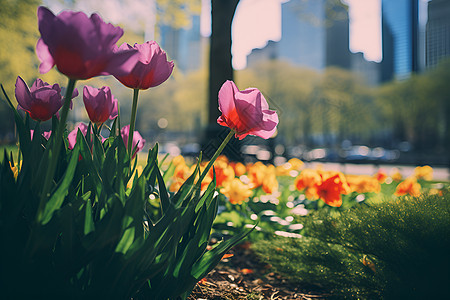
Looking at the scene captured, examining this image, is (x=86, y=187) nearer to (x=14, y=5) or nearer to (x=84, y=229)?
(x=84, y=229)

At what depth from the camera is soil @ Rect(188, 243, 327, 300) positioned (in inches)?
66.2

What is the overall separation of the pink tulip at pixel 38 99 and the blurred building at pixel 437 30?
56.4 meters

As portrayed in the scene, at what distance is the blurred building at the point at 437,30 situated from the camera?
162 ft

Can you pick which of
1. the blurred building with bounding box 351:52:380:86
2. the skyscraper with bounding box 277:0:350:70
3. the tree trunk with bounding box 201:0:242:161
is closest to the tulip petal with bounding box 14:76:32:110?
the tree trunk with bounding box 201:0:242:161

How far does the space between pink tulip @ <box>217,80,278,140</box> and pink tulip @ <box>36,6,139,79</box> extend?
0.43 metres

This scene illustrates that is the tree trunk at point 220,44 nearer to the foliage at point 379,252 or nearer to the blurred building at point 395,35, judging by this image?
the foliage at point 379,252

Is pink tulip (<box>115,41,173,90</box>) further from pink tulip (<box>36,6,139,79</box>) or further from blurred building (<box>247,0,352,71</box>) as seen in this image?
blurred building (<box>247,0,352,71</box>)

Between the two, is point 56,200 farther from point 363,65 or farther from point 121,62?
point 363,65

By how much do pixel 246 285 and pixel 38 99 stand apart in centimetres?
139

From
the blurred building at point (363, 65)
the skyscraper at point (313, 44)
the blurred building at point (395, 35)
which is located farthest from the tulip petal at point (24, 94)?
the blurred building at point (363, 65)

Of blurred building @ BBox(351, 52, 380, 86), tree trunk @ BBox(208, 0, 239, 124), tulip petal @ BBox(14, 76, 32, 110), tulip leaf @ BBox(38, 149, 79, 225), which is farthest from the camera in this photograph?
blurred building @ BBox(351, 52, 380, 86)

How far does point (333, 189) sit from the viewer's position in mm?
2398

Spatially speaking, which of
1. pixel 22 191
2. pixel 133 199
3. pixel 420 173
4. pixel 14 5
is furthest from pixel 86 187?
pixel 14 5

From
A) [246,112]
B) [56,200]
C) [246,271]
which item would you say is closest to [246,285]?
[246,271]
